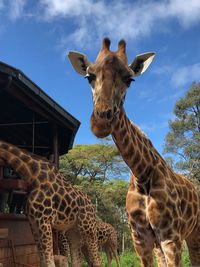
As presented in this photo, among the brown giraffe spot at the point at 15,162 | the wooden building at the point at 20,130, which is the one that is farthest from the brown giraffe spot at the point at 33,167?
the wooden building at the point at 20,130

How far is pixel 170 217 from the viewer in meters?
3.53

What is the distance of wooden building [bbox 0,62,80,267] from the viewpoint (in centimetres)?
877

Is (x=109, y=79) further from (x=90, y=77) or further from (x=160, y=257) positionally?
(x=160, y=257)

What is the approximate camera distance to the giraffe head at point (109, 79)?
10.0 feet

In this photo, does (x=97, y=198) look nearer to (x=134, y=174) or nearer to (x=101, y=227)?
(x=101, y=227)

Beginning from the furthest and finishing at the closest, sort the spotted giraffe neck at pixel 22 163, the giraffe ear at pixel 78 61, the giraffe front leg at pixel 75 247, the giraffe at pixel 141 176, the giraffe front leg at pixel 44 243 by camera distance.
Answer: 1. the giraffe front leg at pixel 75 247
2. the spotted giraffe neck at pixel 22 163
3. the giraffe front leg at pixel 44 243
4. the giraffe ear at pixel 78 61
5. the giraffe at pixel 141 176

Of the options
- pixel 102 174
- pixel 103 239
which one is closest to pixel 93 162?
pixel 102 174

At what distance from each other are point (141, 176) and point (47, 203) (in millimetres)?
3957

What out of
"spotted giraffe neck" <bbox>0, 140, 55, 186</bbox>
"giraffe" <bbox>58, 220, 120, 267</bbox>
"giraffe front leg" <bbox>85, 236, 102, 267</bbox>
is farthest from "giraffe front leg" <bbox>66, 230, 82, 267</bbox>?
"giraffe" <bbox>58, 220, 120, 267</bbox>

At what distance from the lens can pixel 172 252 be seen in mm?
3408

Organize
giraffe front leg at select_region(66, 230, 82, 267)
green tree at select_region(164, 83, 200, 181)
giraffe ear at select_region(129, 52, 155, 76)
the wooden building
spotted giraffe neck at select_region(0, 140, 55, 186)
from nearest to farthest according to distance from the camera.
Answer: giraffe ear at select_region(129, 52, 155, 76) → spotted giraffe neck at select_region(0, 140, 55, 186) → the wooden building → giraffe front leg at select_region(66, 230, 82, 267) → green tree at select_region(164, 83, 200, 181)

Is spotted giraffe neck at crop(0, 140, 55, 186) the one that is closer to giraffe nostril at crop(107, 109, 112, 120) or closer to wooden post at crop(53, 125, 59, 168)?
wooden post at crop(53, 125, 59, 168)

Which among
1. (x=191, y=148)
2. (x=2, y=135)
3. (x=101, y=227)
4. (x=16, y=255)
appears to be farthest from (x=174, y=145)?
(x=16, y=255)

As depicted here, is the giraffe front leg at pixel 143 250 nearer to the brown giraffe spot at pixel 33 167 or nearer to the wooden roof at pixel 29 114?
the brown giraffe spot at pixel 33 167
